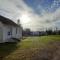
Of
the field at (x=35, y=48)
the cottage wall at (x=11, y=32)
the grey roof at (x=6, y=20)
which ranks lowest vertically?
the field at (x=35, y=48)

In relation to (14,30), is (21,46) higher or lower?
lower

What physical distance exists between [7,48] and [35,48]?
1.03 metres

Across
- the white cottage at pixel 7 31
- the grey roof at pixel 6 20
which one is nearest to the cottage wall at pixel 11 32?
the white cottage at pixel 7 31

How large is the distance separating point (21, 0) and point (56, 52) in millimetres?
2288

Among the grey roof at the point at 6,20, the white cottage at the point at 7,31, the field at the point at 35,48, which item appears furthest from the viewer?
the white cottage at the point at 7,31

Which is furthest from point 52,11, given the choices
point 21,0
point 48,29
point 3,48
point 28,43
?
point 3,48

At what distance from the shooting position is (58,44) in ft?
14.8

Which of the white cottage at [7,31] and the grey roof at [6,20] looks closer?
the grey roof at [6,20]

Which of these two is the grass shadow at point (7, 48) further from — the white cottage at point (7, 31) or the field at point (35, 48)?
the white cottage at point (7, 31)

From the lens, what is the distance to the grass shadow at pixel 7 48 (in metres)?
3.94

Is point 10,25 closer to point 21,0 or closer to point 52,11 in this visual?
point 21,0

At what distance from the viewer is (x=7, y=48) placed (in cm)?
426

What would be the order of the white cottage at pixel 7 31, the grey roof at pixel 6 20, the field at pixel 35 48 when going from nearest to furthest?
1. the field at pixel 35 48
2. the grey roof at pixel 6 20
3. the white cottage at pixel 7 31

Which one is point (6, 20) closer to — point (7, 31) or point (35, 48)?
point (7, 31)
